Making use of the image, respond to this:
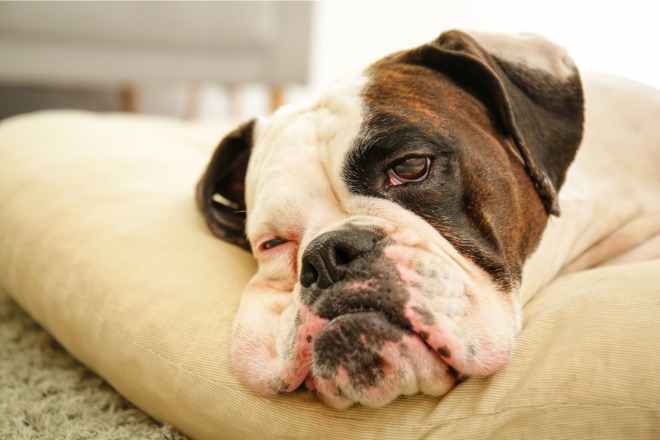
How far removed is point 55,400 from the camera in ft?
5.18

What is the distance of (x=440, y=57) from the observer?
1572 mm

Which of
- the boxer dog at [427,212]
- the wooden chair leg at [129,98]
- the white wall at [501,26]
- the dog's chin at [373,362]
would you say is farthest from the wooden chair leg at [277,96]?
the dog's chin at [373,362]

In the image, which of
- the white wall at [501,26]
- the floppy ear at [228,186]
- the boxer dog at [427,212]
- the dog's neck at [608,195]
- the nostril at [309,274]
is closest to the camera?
the boxer dog at [427,212]

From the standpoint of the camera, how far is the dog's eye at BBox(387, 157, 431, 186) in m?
1.35

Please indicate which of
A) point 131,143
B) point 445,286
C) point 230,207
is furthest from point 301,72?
point 445,286

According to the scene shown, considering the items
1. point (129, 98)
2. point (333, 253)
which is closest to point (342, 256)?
point (333, 253)

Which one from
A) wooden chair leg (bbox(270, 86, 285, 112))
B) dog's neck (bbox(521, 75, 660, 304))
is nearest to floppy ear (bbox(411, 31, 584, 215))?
dog's neck (bbox(521, 75, 660, 304))

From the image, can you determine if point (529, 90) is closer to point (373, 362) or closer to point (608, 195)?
point (608, 195)

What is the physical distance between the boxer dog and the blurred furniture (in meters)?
3.39

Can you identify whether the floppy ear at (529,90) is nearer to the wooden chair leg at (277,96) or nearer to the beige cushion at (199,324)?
the beige cushion at (199,324)

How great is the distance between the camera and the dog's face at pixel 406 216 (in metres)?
1.15

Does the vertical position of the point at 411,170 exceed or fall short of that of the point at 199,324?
it exceeds it

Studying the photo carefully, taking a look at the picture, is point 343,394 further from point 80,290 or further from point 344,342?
point 80,290

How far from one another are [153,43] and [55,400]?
3956 millimetres
